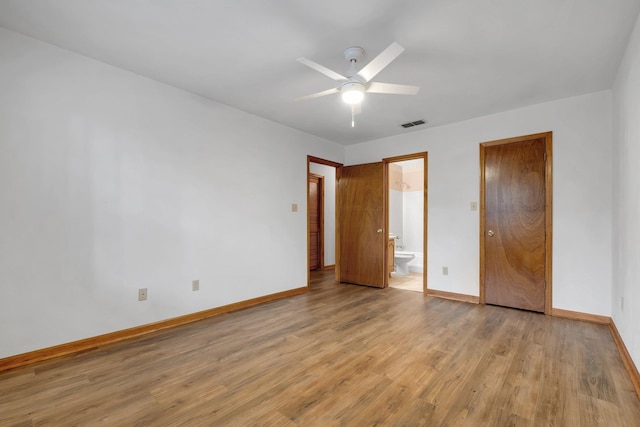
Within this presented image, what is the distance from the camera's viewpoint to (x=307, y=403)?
5.73 ft

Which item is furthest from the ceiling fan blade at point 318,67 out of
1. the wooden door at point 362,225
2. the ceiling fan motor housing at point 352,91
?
the wooden door at point 362,225

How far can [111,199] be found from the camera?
2.62 metres

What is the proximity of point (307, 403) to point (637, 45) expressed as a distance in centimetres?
319

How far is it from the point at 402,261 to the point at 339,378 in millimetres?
4024

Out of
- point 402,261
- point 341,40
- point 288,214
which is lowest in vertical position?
point 402,261

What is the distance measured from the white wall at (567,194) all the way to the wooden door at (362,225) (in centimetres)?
109

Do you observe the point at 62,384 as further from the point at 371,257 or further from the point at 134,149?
the point at 371,257

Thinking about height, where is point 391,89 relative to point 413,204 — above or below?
above

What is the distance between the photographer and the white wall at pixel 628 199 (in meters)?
1.98

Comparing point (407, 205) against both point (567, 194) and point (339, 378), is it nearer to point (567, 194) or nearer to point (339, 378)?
point (567, 194)

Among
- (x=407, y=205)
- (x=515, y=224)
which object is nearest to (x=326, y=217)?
(x=407, y=205)

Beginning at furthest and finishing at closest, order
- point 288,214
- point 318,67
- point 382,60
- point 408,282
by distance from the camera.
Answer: point 408,282 < point 288,214 < point 318,67 < point 382,60

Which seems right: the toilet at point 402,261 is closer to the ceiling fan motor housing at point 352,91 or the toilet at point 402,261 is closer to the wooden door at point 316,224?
the wooden door at point 316,224

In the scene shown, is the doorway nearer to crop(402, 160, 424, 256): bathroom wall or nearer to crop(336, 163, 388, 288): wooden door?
crop(336, 163, 388, 288): wooden door
